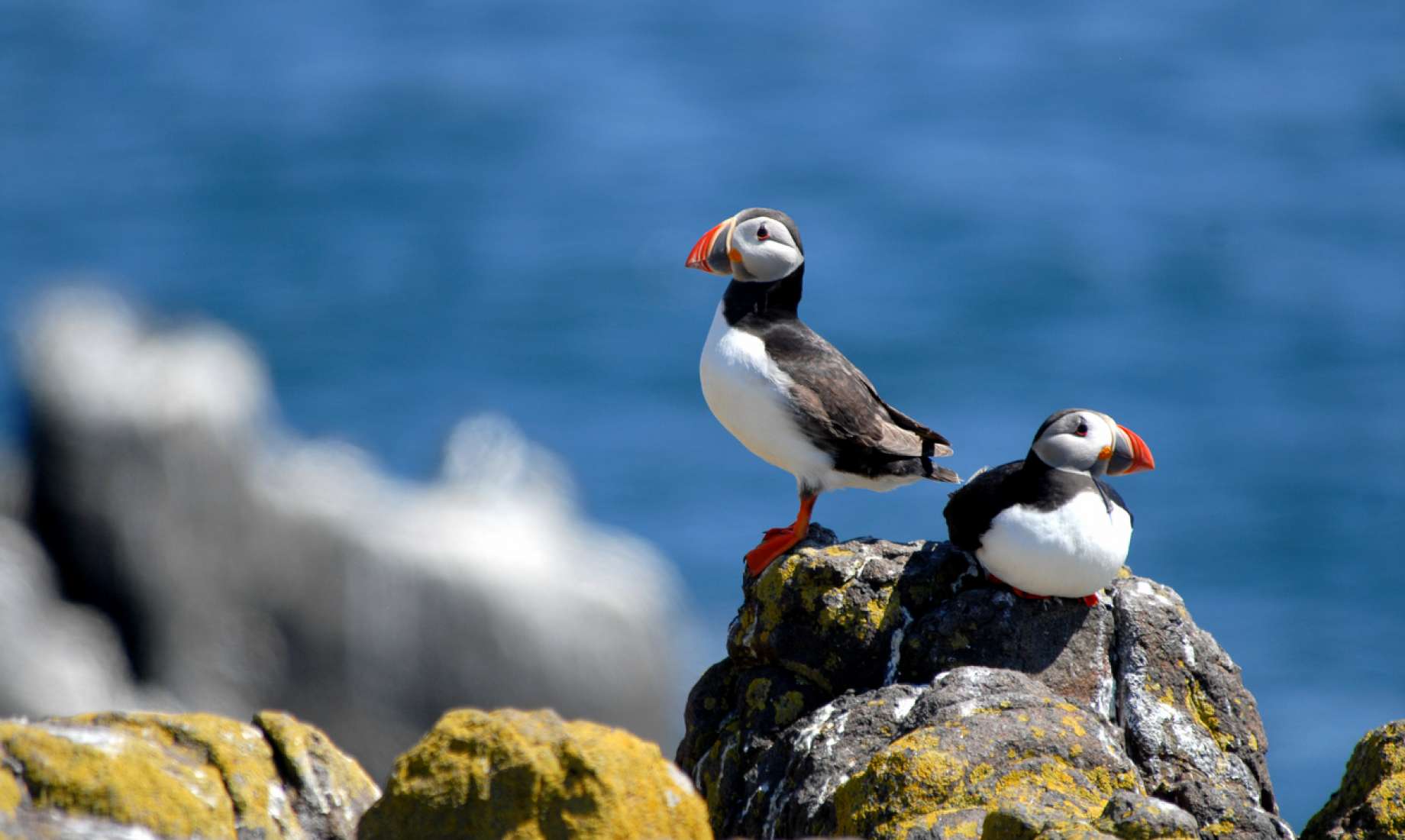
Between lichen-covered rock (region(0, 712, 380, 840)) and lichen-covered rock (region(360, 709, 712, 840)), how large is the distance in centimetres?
28

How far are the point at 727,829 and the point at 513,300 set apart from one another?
32.9 metres

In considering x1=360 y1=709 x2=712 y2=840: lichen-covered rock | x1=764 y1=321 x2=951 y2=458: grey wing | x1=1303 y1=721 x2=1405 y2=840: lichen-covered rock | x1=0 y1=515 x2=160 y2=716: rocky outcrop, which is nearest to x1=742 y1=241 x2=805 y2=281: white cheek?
x1=764 y1=321 x2=951 y2=458: grey wing

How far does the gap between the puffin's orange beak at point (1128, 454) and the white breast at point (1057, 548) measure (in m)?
0.30

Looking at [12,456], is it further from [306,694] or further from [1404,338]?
[1404,338]

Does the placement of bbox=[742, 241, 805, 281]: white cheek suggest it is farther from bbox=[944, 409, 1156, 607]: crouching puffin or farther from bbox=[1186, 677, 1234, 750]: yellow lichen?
bbox=[1186, 677, 1234, 750]: yellow lichen

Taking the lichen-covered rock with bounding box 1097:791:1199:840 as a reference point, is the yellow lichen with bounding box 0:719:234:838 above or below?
below

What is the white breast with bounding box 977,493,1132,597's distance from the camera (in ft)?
20.7

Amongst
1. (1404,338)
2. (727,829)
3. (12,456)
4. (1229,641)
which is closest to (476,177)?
(1404,338)

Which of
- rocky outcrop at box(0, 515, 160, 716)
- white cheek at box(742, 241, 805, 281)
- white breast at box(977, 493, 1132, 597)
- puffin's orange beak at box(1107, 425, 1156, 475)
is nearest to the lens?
white breast at box(977, 493, 1132, 597)

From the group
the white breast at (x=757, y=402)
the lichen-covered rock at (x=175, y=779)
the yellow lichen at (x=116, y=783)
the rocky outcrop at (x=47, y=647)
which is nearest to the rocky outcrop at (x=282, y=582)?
the rocky outcrop at (x=47, y=647)

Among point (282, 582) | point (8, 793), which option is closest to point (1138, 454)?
point (8, 793)

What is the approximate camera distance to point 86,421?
12.6 meters

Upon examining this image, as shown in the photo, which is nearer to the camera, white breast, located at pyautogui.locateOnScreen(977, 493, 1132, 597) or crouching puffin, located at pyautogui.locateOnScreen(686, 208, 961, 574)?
white breast, located at pyautogui.locateOnScreen(977, 493, 1132, 597)

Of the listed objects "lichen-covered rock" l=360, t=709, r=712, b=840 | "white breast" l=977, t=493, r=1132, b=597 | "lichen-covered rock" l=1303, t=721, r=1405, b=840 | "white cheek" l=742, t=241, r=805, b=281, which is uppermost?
"white cheek" l=742, t=241, r=805, b=281
